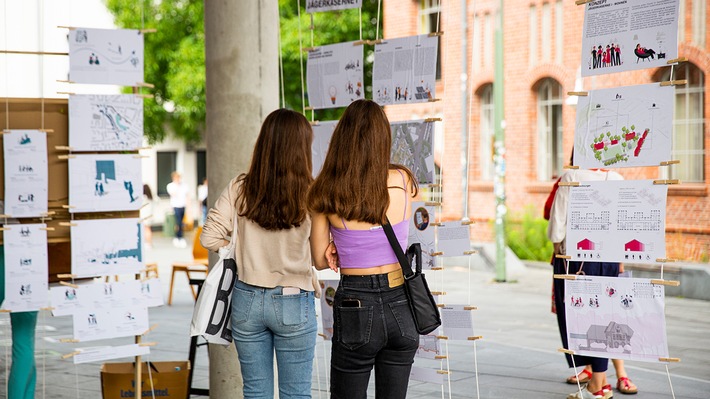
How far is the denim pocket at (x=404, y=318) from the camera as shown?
13.1 ft

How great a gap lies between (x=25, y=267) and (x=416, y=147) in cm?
266

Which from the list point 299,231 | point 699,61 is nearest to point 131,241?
point 299,231

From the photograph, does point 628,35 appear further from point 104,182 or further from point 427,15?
point 427,15

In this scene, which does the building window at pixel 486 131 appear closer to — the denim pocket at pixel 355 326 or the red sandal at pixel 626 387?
the red sandal at pixel 626 387

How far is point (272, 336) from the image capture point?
4.58 m

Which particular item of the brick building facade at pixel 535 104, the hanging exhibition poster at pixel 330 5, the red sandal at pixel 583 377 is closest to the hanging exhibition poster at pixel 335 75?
the hanging exhibition poster at pixel 330 5

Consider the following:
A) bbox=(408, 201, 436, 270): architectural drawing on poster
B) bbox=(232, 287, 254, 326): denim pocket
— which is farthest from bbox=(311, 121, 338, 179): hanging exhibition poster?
bbox=(232, 287, 254, 326): denim pocket

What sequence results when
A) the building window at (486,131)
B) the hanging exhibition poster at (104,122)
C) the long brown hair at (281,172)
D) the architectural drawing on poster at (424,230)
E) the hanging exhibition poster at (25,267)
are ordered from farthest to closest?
1. the building window at (486,131)
2. the hanging exhibition poster at (104,122)
3. the hanging exhibition poster at (25,267)
4. the architectural drawing on poster at (424,230)
5. the long brown hair at (281,172)

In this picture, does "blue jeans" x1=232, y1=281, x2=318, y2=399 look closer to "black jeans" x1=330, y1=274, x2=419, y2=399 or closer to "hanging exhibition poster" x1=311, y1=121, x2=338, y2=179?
"black jeans" x1=330, y1=274, x2=419, y2=399

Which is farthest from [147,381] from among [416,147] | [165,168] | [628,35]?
[165,168]

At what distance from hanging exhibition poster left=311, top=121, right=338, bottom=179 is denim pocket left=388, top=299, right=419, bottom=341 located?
2505mm

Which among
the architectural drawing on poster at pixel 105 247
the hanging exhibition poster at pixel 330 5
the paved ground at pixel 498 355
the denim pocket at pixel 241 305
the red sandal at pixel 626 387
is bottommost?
the paved ground at pixel 498 355

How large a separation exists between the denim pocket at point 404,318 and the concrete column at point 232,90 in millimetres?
2628

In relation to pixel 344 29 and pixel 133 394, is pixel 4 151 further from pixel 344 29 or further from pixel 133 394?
pixel 344 29
